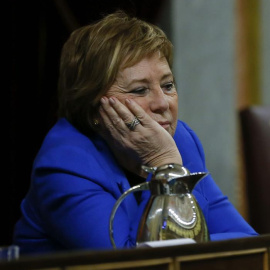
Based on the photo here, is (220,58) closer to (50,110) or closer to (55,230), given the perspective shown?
(50,110)

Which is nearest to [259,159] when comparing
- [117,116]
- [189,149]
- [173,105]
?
[189,149]

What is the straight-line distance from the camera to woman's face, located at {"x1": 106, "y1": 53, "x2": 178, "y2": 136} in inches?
53.6

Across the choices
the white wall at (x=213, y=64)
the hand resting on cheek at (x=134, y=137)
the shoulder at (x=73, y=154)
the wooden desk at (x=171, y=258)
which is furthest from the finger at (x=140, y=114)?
the white wall at (x=213, y=64)

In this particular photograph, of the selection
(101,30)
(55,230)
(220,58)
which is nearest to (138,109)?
(101,30)

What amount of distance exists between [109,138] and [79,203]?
263mm

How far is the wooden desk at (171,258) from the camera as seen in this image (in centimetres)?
57

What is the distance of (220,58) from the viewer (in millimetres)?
2533

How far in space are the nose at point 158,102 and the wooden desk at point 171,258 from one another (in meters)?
0.68

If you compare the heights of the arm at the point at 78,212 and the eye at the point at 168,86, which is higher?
the eye at the point at 168,86

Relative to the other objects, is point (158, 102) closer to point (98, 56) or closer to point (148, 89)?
point (148, 89)

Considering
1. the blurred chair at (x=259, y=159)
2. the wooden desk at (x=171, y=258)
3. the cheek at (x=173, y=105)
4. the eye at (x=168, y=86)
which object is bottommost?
the wooden desk at (x=171, y=258)

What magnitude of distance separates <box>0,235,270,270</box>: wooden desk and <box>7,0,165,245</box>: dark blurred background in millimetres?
1726

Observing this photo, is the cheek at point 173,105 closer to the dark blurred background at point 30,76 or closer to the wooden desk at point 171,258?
the wooden desk at point 171,258

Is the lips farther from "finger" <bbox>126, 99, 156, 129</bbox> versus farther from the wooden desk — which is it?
the wooden desk
